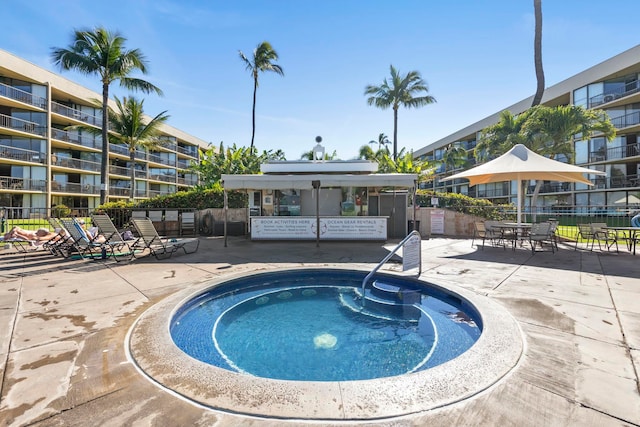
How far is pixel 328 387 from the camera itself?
7.96 ft

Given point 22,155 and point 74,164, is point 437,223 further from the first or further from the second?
point 74,164

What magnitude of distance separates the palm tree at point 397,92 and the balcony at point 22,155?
3276 centimetres

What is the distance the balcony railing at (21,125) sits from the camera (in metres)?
24.2

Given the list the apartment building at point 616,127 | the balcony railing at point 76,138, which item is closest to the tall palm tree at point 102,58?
the balcony railing at point 76,138

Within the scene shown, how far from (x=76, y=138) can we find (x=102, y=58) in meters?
17.6

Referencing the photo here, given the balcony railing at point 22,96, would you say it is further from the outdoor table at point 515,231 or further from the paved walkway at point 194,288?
the outdoor table at point 515,231

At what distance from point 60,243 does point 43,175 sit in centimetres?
2535

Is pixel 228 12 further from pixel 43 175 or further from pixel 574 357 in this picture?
pixel 43 175

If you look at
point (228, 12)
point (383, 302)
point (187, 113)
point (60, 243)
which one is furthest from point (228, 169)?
point (383, 302)

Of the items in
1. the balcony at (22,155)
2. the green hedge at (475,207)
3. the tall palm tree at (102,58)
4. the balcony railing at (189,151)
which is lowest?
the green hedge at (475,207)

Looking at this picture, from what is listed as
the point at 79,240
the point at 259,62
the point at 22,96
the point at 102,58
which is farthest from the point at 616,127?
the point at 22,96

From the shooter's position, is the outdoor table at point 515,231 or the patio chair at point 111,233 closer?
the patio chair at point 111,233

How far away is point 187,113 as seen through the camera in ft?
81.9

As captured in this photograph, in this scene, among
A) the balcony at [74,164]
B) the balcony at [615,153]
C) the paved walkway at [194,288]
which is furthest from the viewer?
the balcony at [74,164]
